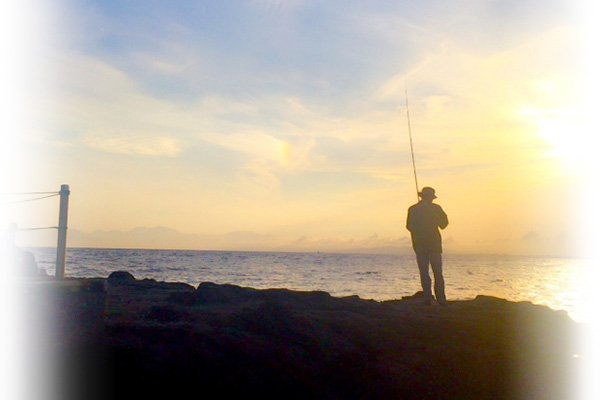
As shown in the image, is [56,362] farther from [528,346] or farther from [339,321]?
[528,346]

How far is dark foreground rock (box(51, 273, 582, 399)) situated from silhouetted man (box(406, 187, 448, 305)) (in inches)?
48.8

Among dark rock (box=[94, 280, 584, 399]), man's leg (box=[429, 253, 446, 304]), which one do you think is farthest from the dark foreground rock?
man's leg (box=[429, 253, 446, 304])

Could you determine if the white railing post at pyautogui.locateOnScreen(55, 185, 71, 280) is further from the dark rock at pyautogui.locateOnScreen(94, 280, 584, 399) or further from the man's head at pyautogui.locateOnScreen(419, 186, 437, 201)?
the man's head at pyautogui.locateOnScreen(419, 186, 437, 201)

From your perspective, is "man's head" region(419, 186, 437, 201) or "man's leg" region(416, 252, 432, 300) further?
"man's head" region(419, 186, 437, 201)

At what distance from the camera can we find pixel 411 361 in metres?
6.38

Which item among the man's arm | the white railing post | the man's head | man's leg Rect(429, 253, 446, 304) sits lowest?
man's leg Rect(429, 253, 446, 304)

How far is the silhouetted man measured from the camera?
10.3m

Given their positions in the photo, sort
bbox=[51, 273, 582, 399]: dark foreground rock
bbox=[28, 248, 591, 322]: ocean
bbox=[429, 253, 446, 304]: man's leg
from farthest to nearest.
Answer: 1. bbox=[28, 248, 591, 322]: ocean
2. bbox=[429, 253, 446, 304]: man's leg
3. bbox=[51, 273, 582, 399]: dark foreground rock

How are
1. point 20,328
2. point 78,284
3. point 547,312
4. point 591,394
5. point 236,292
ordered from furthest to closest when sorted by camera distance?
point 236,292
point 547,312
point 591,394
point 78,284
point 20,328

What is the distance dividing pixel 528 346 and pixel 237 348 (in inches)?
167

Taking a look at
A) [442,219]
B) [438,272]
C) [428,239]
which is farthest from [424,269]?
[442,219]

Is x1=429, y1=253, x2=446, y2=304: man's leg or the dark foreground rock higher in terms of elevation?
x1=429, y1=253, x2=446, y2=304: man's leg

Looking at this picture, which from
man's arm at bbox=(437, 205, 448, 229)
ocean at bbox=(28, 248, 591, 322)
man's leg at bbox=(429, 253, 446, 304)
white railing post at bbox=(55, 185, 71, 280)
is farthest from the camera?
ocean at bbox=(28, 248, 591, 322)

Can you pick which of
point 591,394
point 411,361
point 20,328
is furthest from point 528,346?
point 20,328
